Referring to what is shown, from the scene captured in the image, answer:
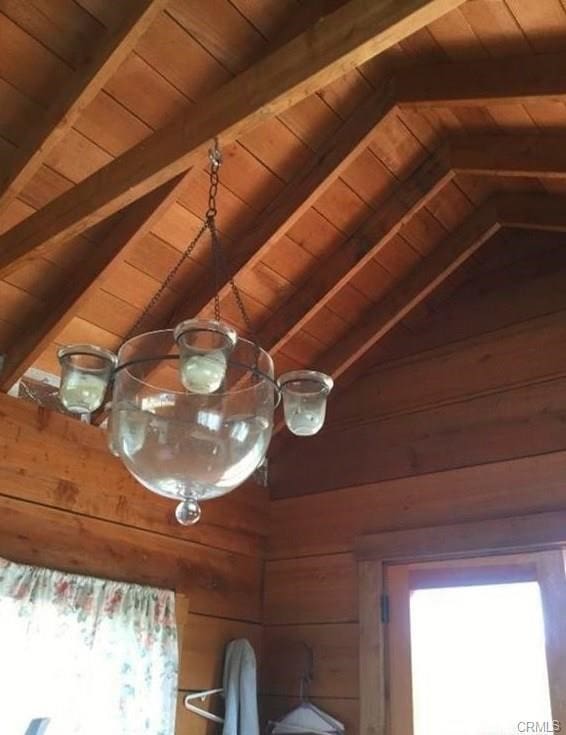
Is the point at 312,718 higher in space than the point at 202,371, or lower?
lower

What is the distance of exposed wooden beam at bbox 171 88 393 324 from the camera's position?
2301 millimetres

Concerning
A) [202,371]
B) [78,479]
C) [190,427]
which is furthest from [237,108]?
[78,479]

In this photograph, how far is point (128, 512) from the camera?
9.66 ft

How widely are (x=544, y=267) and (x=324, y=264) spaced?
0.94 meters

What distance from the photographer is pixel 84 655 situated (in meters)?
2.55

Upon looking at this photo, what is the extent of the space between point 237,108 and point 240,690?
2.32 m

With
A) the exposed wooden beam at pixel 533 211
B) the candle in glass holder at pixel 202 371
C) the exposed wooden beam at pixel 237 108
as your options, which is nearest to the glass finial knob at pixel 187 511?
the candle in glass holder at pixel 202 371

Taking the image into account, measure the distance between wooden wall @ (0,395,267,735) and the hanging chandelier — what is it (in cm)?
115

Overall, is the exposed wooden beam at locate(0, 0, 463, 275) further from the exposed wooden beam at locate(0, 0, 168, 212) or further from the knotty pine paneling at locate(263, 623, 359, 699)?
the knotty pine paneling at locate(263, 623, 359, 699)

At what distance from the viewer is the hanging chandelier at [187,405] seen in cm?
146

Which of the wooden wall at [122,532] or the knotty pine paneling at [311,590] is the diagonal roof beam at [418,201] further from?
the knotty pine paneling at [311,590]

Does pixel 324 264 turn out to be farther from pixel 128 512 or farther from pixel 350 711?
pixel 350 711

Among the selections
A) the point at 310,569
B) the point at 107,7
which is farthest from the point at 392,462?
the point at 107,7

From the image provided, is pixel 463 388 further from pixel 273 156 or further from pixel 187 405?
pixel 187 405
